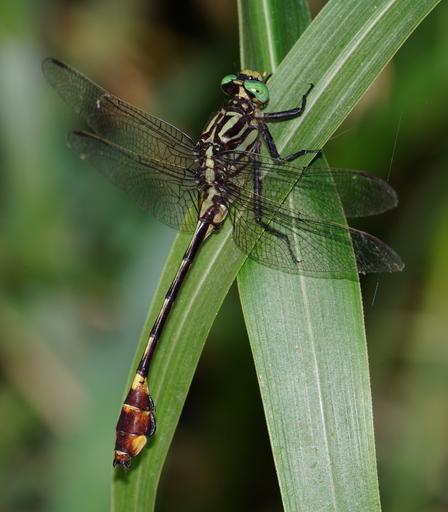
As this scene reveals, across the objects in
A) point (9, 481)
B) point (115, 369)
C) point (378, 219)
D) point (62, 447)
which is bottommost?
point (9, 481)

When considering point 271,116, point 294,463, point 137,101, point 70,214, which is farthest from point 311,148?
point 137,101

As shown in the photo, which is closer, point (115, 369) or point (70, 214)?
point (115, 369)

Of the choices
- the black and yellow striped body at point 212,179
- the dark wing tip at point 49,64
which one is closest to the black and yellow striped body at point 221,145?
the black and yellow striped body at point 212,179

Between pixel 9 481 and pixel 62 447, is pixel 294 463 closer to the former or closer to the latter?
pixel 62 447

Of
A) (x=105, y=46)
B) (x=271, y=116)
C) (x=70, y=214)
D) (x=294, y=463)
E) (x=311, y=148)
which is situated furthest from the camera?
(x=105, y=46)

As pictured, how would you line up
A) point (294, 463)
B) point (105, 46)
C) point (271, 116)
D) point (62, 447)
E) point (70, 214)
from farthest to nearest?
point (105, 46) → point (70, 214) → point (62, 447) → point (271, 116) → point (294, 463)

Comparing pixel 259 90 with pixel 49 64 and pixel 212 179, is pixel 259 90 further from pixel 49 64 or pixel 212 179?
pixel 49 64

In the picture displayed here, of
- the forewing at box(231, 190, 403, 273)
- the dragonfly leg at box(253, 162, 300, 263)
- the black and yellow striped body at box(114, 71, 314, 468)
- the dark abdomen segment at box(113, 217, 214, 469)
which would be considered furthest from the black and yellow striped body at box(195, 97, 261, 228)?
the dark abdomen segment at box(113, 217, 214, 469)

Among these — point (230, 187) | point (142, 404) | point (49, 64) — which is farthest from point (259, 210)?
point (49, 64)

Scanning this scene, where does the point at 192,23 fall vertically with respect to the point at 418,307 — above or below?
above
